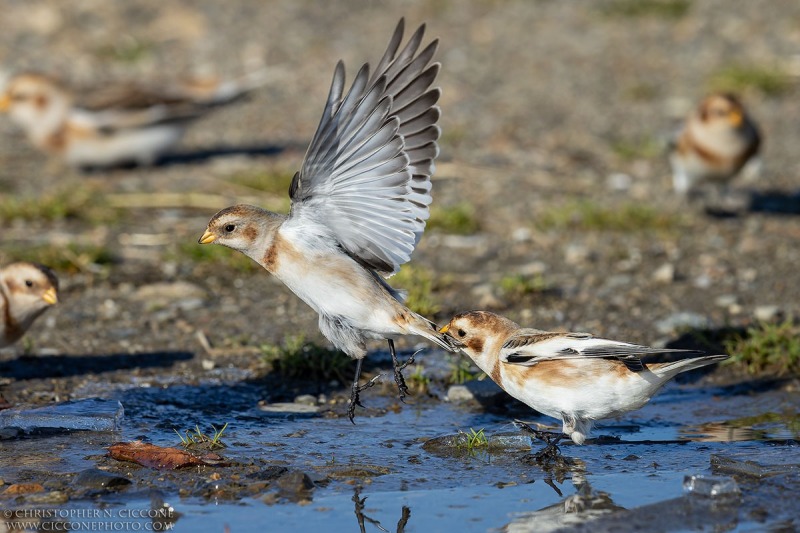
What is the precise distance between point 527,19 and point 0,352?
29.0 feet

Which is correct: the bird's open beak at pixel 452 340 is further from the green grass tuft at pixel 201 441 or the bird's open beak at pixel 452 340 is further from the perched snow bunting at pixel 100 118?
the perched snow bunting at pixel 100 118

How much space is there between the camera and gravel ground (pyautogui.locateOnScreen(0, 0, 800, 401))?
6.90 metres

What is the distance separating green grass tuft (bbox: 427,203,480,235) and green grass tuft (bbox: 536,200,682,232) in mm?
478

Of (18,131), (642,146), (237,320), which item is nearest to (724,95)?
(642,146)

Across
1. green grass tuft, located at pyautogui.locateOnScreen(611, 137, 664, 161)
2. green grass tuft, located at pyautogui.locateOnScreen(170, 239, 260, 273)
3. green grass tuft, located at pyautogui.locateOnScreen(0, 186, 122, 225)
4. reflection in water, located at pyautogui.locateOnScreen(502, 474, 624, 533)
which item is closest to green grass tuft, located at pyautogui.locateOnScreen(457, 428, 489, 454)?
reflection in water, located at pyautogui.locateOnScreen(502, 474, 624, 533)

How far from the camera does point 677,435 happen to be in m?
5.15

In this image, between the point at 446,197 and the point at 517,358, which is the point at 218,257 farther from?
the point at 517,358

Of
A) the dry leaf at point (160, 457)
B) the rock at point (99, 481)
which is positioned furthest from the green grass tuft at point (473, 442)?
the rock at point (99, 481)

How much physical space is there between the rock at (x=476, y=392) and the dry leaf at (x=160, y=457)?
1.46 metres

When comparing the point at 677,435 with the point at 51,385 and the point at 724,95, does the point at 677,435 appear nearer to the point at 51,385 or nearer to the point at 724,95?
the point at 51,385

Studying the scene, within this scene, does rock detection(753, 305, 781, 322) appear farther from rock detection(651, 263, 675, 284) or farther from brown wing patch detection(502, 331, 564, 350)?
brown wing patch detection(502, 331, 564, 350)

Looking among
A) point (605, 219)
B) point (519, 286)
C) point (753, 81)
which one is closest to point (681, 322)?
point (519, 286)

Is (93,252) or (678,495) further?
(93,252)

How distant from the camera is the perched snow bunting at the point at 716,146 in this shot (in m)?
9.02
